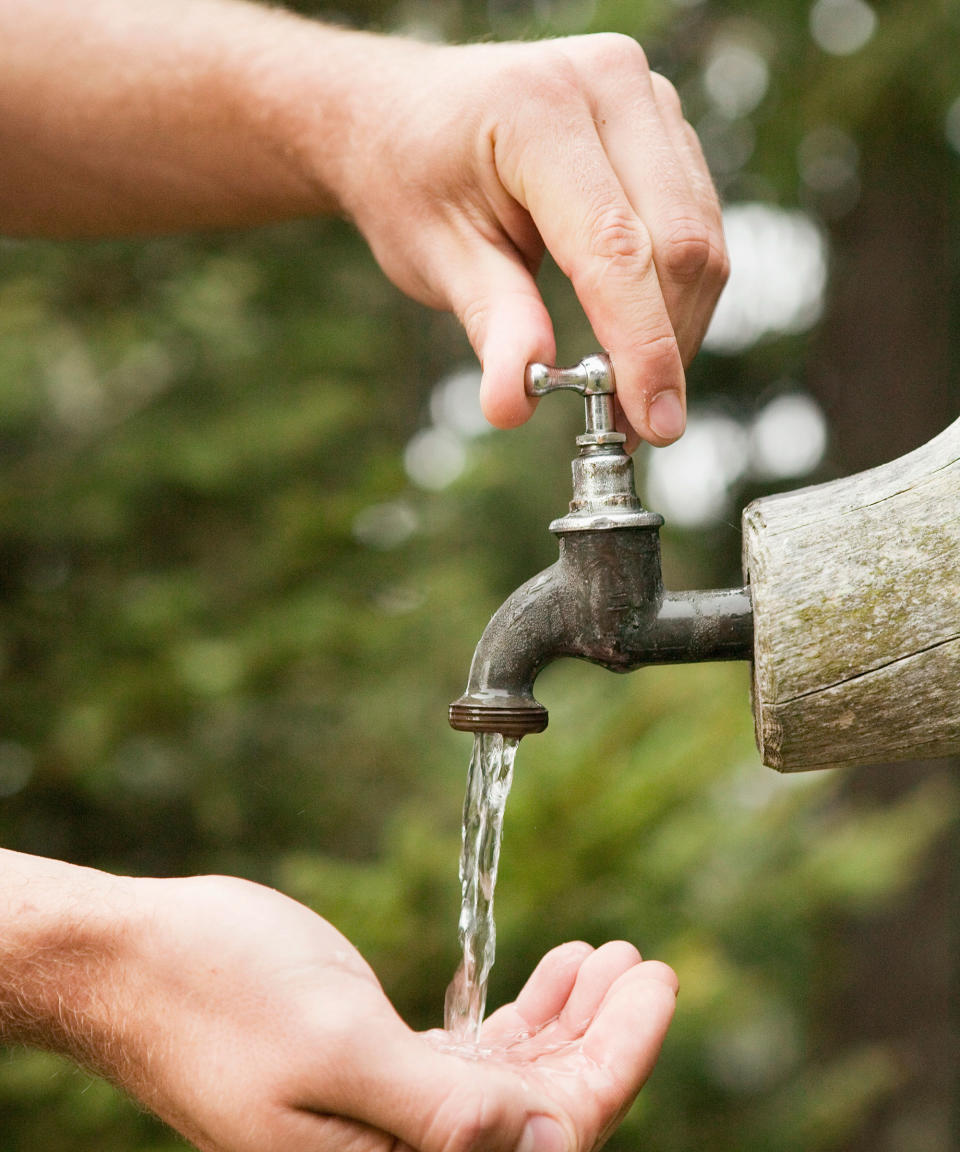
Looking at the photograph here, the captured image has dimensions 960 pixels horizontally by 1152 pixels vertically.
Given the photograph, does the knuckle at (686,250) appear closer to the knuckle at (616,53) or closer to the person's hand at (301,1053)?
the knuckle at (616,53)

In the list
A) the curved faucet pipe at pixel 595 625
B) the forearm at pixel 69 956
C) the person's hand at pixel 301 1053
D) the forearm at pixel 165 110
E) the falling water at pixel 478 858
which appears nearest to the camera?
the person's hand at pixel 301 1053

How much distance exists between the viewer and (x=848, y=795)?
588 cm

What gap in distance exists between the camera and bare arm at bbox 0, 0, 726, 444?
1297mm

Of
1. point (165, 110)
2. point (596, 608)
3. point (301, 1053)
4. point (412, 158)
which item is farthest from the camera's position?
point (165, 110)

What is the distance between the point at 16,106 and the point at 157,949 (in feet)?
4.56

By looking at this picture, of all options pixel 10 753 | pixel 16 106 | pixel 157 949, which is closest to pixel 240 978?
pixel 157 949

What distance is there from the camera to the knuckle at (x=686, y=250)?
1.30 metres

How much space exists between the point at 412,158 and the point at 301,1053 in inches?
41.1

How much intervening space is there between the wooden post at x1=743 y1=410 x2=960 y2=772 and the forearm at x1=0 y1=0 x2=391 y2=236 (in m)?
0.90

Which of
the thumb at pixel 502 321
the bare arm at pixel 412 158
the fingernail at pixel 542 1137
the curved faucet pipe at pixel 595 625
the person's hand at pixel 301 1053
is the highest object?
the bare arm at pixel 412 158

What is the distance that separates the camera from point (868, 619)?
A: 112 centimetres

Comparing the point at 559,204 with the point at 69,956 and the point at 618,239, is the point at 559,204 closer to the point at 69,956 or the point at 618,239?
the point at 618,239

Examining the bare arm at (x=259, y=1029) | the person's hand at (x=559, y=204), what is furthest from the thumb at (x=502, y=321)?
the bare arm at (x=259, y=1029)

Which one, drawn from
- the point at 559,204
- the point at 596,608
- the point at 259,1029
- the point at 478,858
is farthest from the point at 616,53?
the point at 259,1029
